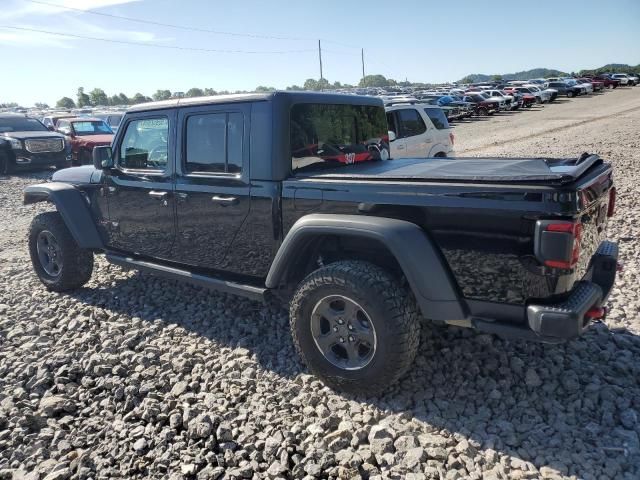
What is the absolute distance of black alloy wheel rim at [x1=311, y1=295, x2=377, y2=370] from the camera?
3125 mm

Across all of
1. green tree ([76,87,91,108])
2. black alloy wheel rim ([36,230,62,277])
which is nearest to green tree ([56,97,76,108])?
green tree ([76,87,91,108])

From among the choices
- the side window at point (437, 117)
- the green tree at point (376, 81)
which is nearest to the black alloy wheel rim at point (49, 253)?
the side window at point (437, 117)

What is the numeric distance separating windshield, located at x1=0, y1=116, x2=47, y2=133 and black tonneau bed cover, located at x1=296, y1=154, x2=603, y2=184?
46.3 ft

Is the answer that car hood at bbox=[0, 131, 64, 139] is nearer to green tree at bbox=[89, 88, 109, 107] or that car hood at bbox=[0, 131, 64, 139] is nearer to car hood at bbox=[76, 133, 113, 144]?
car hood at bbox=[76, 133, 113, 144]

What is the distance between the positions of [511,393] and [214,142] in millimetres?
2740

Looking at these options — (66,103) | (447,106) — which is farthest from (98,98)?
(447,106)

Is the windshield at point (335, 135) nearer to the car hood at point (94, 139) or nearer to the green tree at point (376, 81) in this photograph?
the car hood at point (94, 139)

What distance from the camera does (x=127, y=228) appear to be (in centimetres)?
464

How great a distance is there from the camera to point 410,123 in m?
9.61

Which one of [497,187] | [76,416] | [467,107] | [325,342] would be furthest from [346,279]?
[467,107]

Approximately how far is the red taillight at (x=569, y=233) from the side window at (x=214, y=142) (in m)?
2.15

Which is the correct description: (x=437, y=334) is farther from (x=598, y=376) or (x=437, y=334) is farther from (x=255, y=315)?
(x=255, y=315)

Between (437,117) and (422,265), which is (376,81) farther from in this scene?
(422,265)

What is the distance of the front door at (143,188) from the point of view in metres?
4.21
